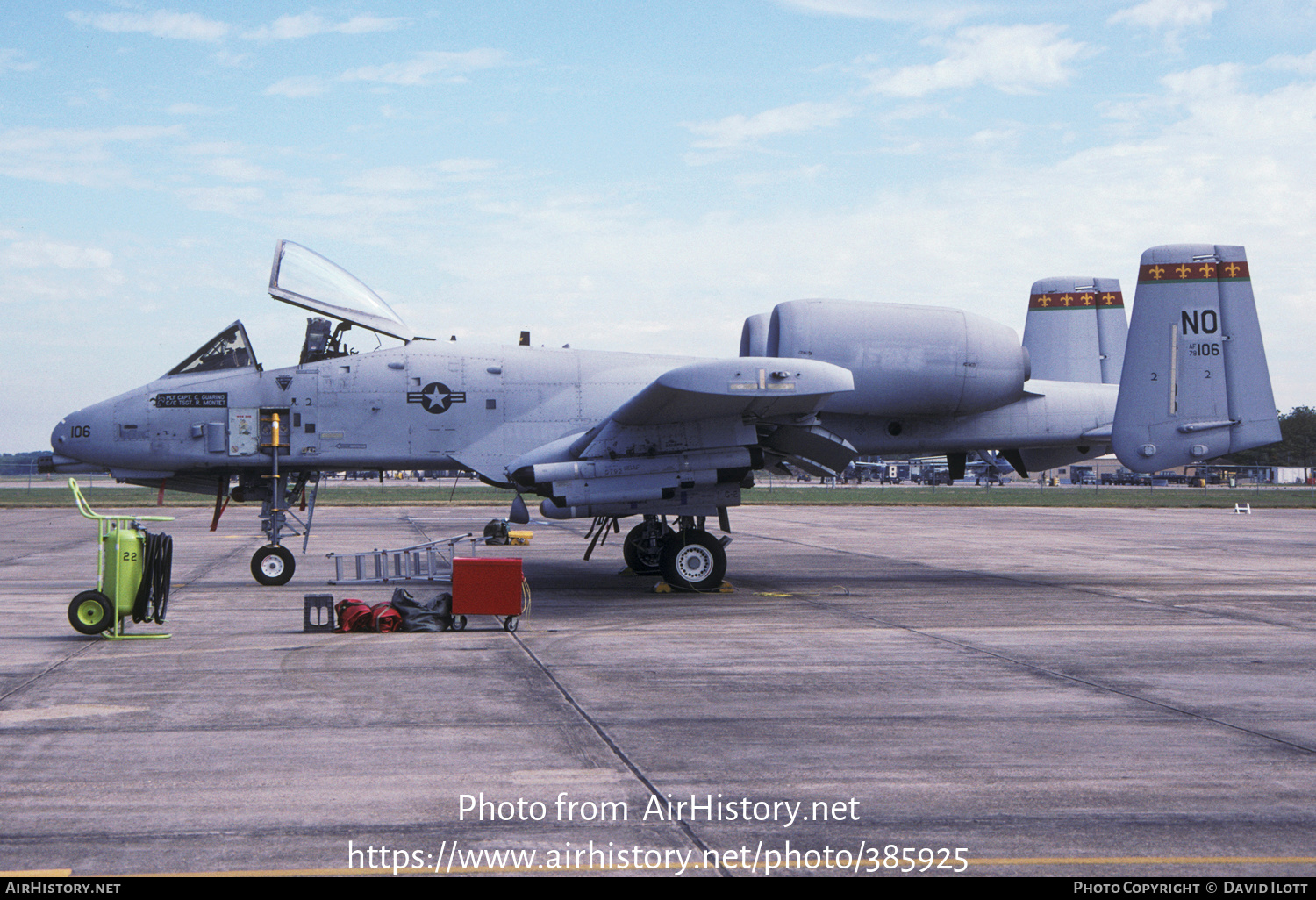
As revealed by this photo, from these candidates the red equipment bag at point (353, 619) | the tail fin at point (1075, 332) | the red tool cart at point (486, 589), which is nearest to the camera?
the red equipment bag at point (353, 619)

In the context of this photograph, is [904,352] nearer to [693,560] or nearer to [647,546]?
[693,560]

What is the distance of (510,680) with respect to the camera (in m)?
7.72

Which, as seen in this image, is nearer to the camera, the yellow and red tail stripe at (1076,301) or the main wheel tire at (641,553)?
the main wheel tire at (641,553)

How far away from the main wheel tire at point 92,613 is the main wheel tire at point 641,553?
7.35 metres

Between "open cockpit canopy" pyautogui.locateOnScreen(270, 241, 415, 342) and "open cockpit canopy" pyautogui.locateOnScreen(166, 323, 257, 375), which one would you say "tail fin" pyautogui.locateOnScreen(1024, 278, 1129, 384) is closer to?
"open cockpit canopy" pyautogui.locateOnScreen(270, 241, 415, 342)

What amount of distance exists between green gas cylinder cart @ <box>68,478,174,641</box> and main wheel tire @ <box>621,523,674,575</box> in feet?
23.0

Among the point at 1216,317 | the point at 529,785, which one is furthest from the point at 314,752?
the point at 1216,317

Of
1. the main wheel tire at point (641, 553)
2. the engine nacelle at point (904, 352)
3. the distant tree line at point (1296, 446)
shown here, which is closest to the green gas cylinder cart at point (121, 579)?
the main wheel tire at point (641, 553)

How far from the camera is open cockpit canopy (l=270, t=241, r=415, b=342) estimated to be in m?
13.4

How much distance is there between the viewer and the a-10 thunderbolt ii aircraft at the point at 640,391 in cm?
1349

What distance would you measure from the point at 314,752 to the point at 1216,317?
44.9 ft

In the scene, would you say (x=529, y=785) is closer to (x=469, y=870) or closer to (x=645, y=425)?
(x=469, y=870)

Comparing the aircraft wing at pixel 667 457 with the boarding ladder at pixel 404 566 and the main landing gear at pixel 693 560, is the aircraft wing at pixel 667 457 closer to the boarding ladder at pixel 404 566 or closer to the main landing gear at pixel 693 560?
the main landing gear at pixel 693 560

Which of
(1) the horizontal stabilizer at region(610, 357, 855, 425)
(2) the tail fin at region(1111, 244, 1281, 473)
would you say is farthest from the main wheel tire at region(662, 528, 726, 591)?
(2) the tail fin at region(1111, 244, 1281, 473)
